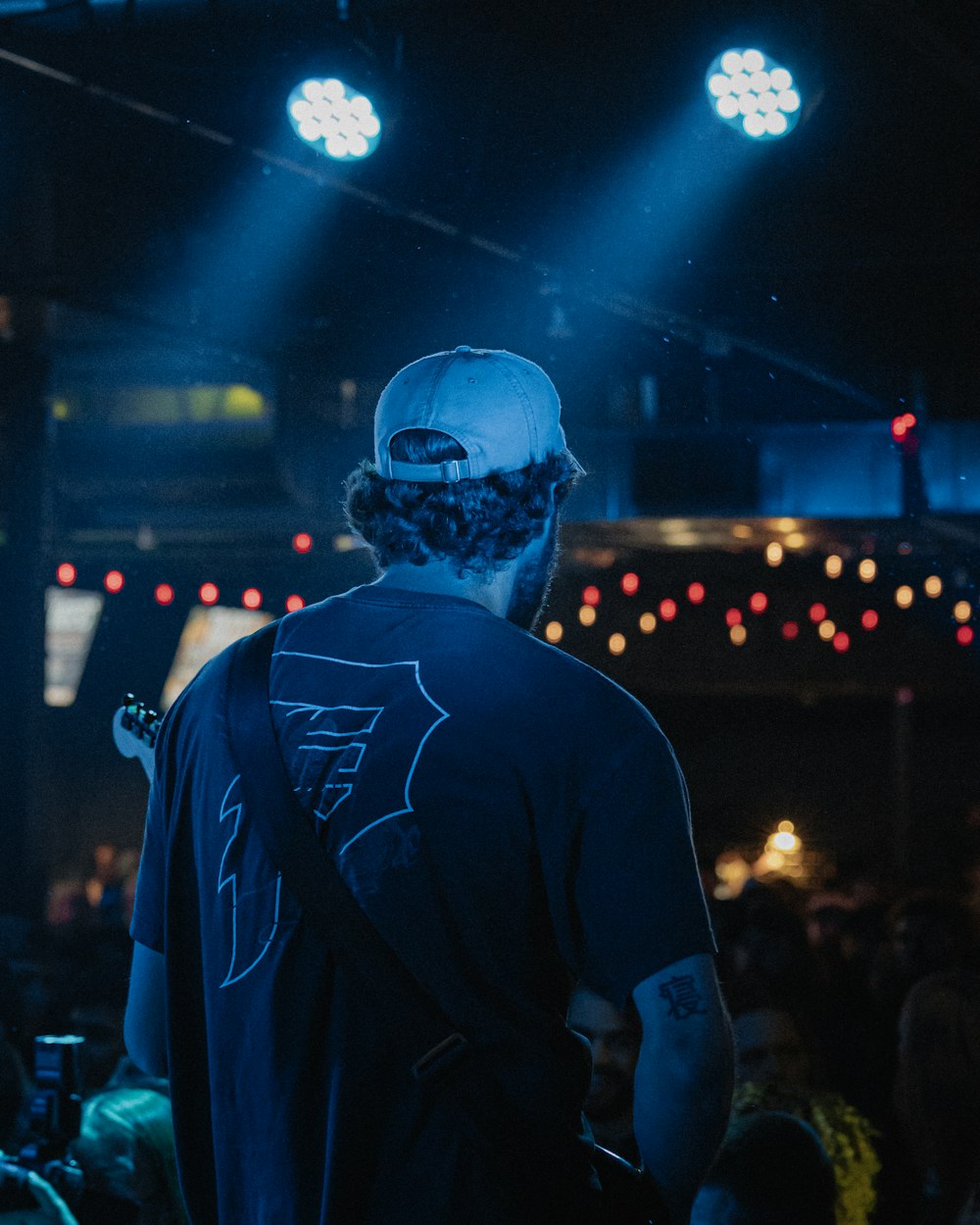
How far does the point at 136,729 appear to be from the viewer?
73.0 inches

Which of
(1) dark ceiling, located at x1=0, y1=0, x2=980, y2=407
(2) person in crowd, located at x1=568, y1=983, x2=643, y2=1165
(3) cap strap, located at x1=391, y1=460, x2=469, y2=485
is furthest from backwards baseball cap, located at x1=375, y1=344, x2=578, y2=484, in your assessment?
(1) dark ceiling, located at x1=0, y1=0, x2=980, y2=407

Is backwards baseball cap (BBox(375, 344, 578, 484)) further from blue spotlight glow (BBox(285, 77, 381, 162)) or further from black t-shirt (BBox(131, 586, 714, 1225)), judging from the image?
blue spotlight glow (BBox(285, 77, 381, 162))

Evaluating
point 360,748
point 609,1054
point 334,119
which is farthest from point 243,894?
point 334,119

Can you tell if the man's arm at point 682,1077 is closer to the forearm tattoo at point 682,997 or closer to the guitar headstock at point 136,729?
the forearm tattoo at point 682,997

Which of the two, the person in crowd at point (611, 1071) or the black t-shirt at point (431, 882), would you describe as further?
the person in crowd at point (611, 1071)

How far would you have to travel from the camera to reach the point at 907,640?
13648 millimetres

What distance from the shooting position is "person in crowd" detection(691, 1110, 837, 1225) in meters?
2.43

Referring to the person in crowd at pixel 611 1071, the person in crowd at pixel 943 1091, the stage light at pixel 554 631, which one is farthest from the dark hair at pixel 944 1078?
the stage light at pixel 554 631

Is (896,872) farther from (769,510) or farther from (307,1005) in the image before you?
(307,1005)

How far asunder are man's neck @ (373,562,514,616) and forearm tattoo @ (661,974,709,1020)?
16.6 inches

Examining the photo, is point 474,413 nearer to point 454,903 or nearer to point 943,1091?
point 454,903

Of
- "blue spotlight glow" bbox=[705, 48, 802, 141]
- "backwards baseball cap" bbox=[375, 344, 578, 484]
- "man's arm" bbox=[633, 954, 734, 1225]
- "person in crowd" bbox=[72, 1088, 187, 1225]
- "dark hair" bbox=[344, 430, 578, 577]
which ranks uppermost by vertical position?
"blue spotlight glow" bbox=[705, 48, 802, 141]

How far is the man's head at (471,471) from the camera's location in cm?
152

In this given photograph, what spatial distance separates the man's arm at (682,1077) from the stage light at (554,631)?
8.46 m
